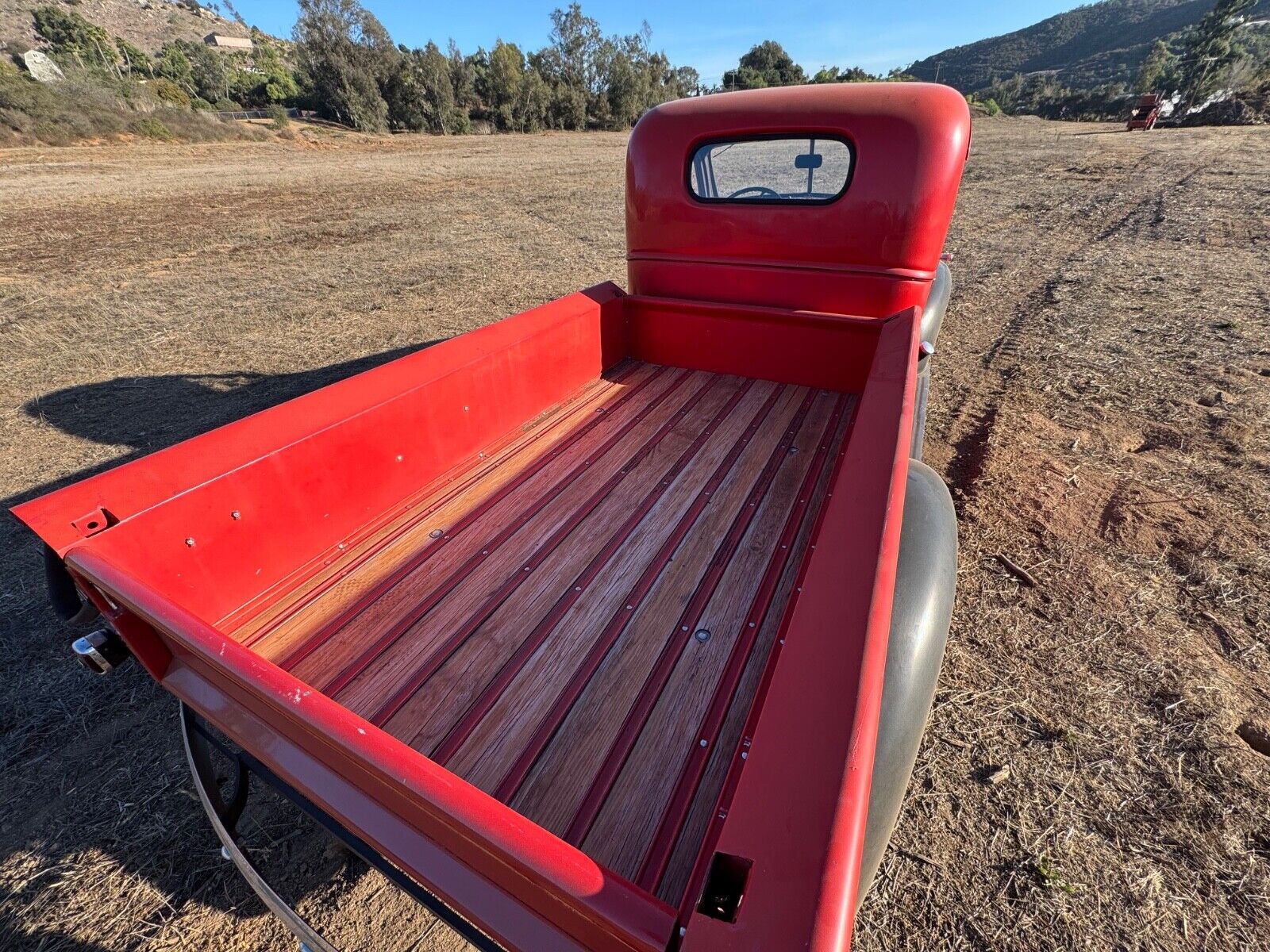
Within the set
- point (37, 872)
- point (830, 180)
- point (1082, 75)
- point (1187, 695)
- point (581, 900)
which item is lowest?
point (37, 872)

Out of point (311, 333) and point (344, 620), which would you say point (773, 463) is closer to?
point (344, 620)

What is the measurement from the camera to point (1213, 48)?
121 ft

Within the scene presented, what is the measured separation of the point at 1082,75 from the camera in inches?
2584

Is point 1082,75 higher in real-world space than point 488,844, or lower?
higher

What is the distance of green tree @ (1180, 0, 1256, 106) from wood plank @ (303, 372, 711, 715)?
164 ft

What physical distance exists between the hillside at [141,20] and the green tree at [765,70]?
202 feet

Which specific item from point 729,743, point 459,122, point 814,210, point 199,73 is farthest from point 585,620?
point 199,73

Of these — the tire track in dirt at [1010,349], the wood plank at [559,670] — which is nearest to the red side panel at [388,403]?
the wood plank at [559,670]

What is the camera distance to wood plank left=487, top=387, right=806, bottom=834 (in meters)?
1.36

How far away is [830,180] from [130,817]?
3931mm

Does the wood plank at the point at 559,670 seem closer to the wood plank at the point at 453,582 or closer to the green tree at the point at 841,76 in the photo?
the wood plank at the point at 453,582

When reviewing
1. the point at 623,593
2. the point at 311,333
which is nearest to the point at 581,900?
the point at 623,593

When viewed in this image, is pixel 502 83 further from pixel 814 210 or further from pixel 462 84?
pixel 814 210

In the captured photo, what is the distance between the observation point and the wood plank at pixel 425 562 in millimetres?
1726
